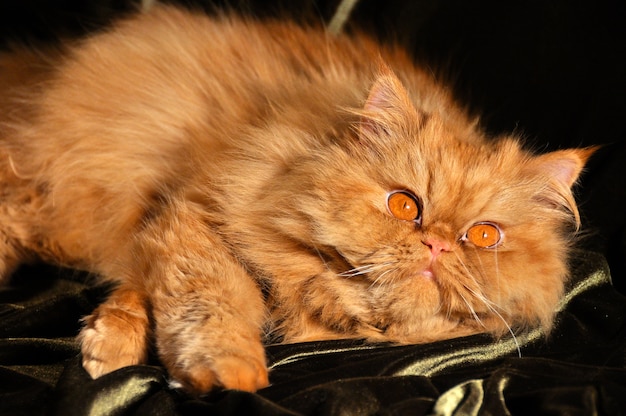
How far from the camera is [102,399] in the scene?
4.20ft

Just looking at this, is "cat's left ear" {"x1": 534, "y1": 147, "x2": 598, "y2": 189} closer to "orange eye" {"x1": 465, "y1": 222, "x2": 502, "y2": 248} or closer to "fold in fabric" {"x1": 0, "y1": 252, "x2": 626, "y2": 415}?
"orange eye" {"x1": 465, "y1": 222, "x2": 502, "y2": 248}

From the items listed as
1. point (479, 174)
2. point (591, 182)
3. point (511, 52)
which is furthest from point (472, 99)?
point (479, 174)

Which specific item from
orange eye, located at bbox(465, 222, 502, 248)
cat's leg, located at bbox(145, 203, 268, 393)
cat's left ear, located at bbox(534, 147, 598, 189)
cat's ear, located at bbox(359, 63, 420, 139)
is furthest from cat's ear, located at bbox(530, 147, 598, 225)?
cat's leg, located at bbox(145, 203, 268, 393)

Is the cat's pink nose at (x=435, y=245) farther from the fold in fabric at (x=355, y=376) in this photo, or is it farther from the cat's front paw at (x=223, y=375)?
the cat's front paw at (x=223, y=375)

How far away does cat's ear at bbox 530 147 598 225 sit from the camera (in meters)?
1.64

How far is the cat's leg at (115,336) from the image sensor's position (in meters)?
1.37

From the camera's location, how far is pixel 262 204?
1.58m

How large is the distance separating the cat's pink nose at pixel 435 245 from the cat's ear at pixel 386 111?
297mm

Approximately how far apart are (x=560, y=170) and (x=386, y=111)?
0.45 metres

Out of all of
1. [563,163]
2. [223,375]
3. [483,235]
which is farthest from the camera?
[563,163]

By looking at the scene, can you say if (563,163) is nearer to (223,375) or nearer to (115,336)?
(223,375)

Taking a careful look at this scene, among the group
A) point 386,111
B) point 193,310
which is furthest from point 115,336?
point 386,111

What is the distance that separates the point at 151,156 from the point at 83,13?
91 centimetres

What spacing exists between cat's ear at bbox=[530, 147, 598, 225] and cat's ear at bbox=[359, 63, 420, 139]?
33 cm
